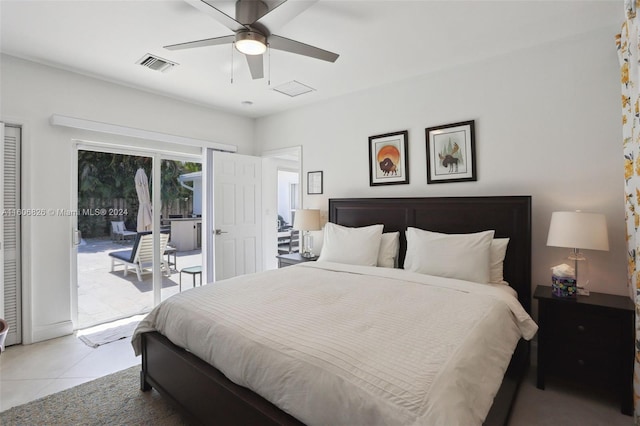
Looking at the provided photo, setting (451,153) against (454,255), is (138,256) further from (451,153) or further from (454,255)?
(451,153)

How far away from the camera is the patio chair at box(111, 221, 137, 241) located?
3670 mm

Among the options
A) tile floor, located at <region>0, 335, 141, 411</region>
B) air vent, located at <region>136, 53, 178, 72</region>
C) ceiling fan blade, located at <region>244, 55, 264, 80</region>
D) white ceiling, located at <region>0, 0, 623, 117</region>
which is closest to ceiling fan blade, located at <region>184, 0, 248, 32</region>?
ceiling fan blade, located at <region>244, 55, 264, 80</region>

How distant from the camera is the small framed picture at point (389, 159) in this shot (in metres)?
3.39

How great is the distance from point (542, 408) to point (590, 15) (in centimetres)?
276

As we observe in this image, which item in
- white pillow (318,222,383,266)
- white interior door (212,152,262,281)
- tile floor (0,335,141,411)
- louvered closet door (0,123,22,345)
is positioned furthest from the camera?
white interior door (212,152,262,281)

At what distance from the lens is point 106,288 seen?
3688 mm

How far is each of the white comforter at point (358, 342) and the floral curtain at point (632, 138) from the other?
0.72 metres

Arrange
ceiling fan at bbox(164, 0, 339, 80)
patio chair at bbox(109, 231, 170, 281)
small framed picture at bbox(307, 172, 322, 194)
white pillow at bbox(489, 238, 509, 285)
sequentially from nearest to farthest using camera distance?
ceiling fan at bbox(164, 0, 339, 80) < white pillow at bbox(489, 238, 509, 285) < patio chair at bbox(109, 231, 170, 281) < small framed picture at bbox(307, 172, 322, 194)

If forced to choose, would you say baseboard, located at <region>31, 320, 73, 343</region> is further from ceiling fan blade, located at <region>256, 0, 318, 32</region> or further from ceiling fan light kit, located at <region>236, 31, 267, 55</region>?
ceiling fan blade, located at <region>256, 0, 318, 32</region>

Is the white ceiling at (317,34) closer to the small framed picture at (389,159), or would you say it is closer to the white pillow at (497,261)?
the small framed picture at (389,159)

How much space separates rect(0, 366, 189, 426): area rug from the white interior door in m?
2.02

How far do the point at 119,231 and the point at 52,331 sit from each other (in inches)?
45.9

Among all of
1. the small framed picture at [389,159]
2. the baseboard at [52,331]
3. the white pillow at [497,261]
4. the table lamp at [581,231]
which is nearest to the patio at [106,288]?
the baseboard at [52,331]

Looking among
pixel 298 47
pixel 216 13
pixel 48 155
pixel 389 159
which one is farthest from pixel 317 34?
pixel 48 155
